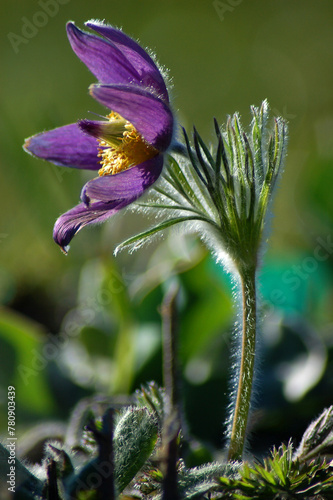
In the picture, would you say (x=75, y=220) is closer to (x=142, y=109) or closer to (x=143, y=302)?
(x=142, y=109)

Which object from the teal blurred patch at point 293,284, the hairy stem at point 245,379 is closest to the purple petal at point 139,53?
the hairy stem at point 245,379

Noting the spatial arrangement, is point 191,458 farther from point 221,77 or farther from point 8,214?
point 221,77

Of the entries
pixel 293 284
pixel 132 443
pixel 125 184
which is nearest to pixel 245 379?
pixel 132 443

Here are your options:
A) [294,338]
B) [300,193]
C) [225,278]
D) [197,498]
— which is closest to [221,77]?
[300,193]

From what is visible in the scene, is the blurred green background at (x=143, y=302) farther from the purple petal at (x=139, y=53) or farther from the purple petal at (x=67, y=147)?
the purple petal at (x=67, y=147)

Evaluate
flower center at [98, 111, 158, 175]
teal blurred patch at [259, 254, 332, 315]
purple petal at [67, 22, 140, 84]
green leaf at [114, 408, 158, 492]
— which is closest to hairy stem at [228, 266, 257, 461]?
green leaf at [114, 408, 158, 492]
